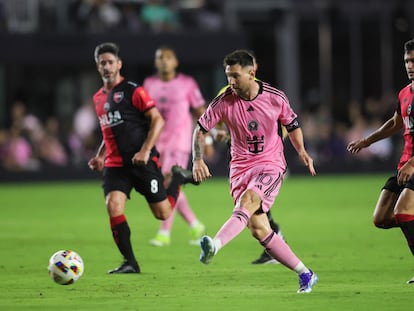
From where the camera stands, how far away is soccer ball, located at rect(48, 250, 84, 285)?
27.7 feet

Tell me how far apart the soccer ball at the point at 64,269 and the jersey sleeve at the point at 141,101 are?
1.99 m

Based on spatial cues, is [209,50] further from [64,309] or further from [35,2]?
[64,309]

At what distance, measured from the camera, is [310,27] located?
2822 centimetres

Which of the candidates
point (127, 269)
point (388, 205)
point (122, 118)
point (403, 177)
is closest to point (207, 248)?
point (403, 177)

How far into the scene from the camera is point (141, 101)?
32.7 ft

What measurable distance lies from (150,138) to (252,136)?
1.56m

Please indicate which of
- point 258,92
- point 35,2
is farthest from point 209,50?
point 258,92

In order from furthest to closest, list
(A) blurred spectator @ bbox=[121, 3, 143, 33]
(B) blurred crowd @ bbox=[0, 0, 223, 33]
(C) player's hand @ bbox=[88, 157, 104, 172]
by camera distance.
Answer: (A) blurred spectator @ bbox=[121, 3, 143, 33] < (B) blurred crowd @ bbox=[0, 0, 223, 33] < (C) player's hand @ bbox=[88, 157, 104, 172]

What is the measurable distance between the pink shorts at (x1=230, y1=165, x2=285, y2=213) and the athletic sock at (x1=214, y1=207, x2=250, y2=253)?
0.28 meters

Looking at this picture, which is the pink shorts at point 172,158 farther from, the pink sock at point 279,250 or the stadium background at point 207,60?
the stadium background at point 207,60

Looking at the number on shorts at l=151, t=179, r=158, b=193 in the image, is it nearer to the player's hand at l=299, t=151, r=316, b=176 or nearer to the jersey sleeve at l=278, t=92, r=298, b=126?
the jersey sleeve at l=278, t=92, r=298, b=126

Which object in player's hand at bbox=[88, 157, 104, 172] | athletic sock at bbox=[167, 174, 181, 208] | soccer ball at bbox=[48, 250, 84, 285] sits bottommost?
athletic sock at bbox=[167, 174, 181, 208]

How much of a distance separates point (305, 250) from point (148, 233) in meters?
2.93

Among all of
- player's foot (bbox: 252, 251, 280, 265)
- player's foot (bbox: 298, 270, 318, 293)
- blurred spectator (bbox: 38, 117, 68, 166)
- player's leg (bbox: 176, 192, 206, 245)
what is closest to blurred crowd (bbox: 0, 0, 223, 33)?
blurred spectator (bbox: 38, 117, 68, 166)
